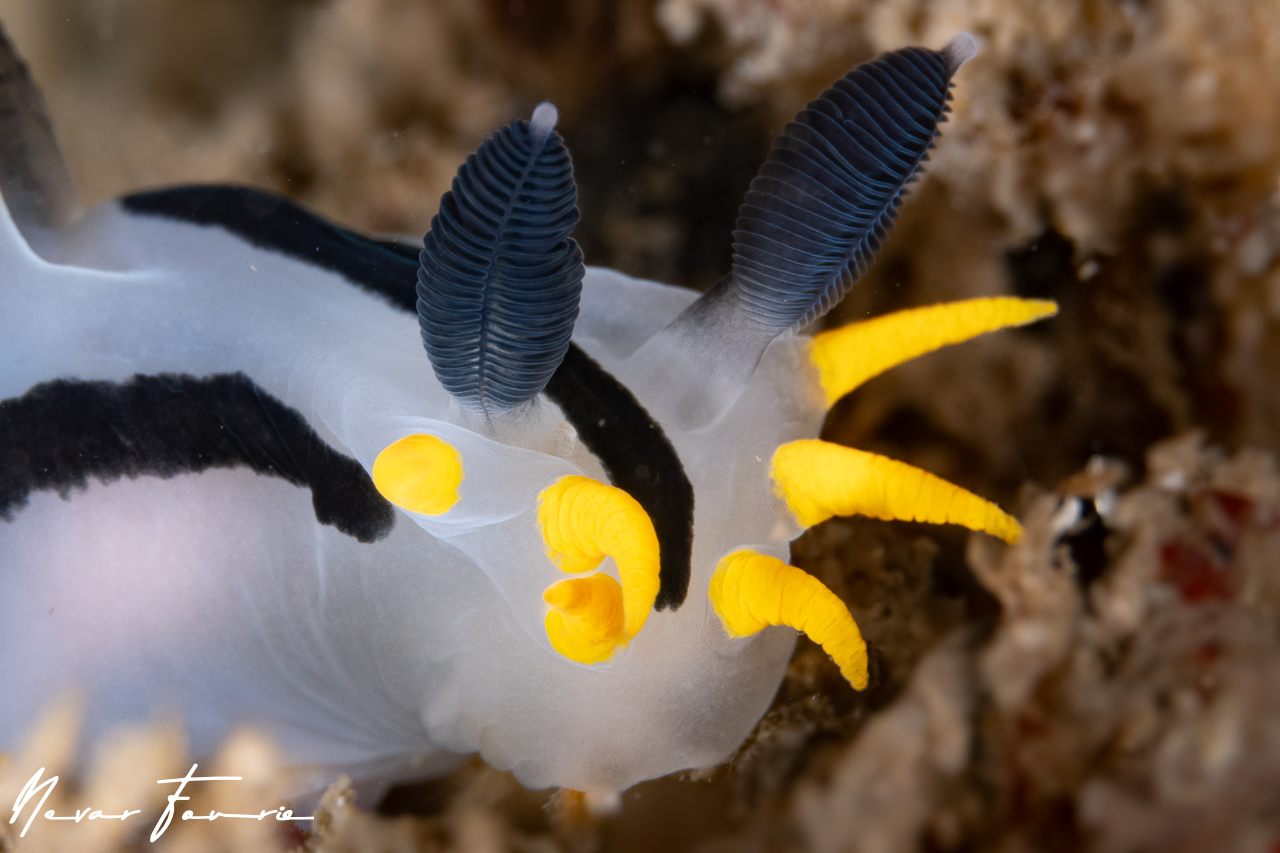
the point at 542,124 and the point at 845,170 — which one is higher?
the point at 845,170

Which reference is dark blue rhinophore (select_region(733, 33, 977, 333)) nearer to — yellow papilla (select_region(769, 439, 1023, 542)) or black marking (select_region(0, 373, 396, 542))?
yellow papilla (select_region(769, 439, 1023, 542))

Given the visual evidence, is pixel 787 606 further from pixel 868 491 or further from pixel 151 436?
pixel 151 436

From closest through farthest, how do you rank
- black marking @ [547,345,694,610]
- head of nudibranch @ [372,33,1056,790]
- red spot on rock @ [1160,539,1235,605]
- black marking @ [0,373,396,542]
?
red spot on rock @ [1160,539,1235,605]
head of nudibranch @ [372,33,1056,790]
black marking @ [547,345,694,610]
black marking @ [0,373,396,542]

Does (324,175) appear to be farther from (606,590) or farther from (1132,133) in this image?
(1132,133)

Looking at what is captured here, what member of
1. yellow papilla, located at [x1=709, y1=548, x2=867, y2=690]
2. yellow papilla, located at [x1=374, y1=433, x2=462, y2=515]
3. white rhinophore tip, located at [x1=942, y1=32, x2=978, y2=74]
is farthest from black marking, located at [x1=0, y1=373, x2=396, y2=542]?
white rhinophore tip, located at [x1=942, y1=32, x2=978, y2=74]

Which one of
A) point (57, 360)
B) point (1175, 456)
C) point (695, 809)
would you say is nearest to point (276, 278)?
point (57, 360)

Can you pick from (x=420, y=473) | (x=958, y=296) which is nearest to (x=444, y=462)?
(x=420, y=473)

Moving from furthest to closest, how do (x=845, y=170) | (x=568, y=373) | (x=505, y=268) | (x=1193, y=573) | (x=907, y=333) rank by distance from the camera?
(x=568, y=373), (x=907, y=333), (x=845, y=170), (x=505, y=268), (x=1193, y=573)

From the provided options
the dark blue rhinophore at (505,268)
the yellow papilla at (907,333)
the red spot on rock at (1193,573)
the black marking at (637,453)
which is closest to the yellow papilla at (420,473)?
the dark blue rhinophore at (505,268)
